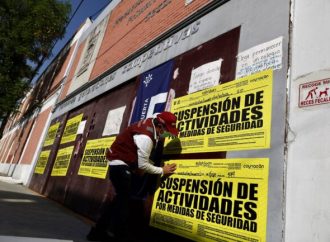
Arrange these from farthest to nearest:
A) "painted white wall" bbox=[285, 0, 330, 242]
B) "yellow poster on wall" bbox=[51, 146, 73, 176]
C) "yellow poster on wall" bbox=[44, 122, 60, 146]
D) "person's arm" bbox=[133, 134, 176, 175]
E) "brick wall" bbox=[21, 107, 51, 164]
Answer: "brick wall" bbox=[21, 107, 51, 164] < "yellow poster on wall" bbox=[44, 122, 60, 146] < "yellow poster on wall" bbox=[51, 146, 73, 176] < "person's arm" bbox=[133, 134, 176, 175] < "painted white wall" bbox=[285, 0, 330, 242]

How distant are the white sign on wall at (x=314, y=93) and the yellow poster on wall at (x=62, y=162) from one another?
7.89m

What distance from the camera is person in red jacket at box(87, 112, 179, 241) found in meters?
4.59

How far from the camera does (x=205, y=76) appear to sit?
523 cm

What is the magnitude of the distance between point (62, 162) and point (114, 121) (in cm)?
367

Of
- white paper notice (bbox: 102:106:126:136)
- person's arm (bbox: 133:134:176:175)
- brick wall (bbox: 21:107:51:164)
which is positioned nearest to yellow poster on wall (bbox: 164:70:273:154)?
person's arm (bbox: 133:134:176:175)

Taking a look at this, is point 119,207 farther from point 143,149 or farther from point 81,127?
point 81,127

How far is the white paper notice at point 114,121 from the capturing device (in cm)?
762

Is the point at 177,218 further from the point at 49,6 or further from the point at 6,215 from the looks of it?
the point at 49,6

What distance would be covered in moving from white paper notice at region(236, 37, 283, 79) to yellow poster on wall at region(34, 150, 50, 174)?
10083 mm

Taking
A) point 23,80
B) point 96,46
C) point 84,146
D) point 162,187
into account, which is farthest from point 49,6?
point 162,187

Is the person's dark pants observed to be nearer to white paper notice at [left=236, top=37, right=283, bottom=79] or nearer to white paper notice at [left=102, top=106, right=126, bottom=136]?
white paper notice at [left=236, top=37, right=283, bottom=79]

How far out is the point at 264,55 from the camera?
424 centimetres

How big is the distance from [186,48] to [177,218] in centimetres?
310

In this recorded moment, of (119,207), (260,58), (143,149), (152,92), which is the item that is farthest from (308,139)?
(152,92)
